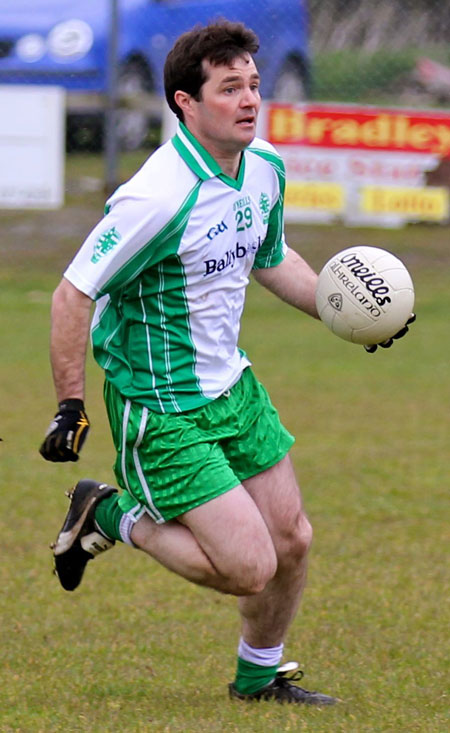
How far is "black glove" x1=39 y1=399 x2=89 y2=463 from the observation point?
3768mm

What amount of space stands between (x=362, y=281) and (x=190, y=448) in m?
0.78

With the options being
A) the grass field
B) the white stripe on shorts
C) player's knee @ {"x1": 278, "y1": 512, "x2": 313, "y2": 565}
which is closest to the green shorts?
the white stripe on shorts

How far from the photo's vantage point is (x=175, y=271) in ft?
13.0

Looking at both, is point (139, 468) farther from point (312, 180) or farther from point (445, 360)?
point (312, 180)

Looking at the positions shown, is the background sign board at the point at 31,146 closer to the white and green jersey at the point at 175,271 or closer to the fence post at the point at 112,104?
the fence post at the point at 112,104

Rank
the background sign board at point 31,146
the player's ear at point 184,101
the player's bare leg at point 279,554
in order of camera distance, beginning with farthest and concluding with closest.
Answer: the background sign board at point 31,146 < the player's bare leg at point 279,554 < the player's ear at point 184,101

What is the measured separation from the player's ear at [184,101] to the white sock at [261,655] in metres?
1.65

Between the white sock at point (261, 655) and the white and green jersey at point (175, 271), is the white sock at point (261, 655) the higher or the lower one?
the lower one

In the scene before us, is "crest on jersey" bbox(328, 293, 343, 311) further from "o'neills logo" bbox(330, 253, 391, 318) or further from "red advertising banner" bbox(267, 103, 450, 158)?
"red advertising banner" bbox(267, 103, 450, 158)

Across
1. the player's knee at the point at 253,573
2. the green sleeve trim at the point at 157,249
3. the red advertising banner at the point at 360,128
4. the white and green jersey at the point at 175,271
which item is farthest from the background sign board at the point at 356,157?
the player's knee at the point at 253,573

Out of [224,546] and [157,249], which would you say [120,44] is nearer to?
[157,249]

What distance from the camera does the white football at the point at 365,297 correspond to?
420 centimetres

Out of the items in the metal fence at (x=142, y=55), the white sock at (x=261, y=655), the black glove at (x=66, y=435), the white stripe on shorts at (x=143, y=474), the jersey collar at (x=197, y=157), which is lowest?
the metal fence at (x=142, y=55)

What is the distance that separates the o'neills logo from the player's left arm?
184mm
